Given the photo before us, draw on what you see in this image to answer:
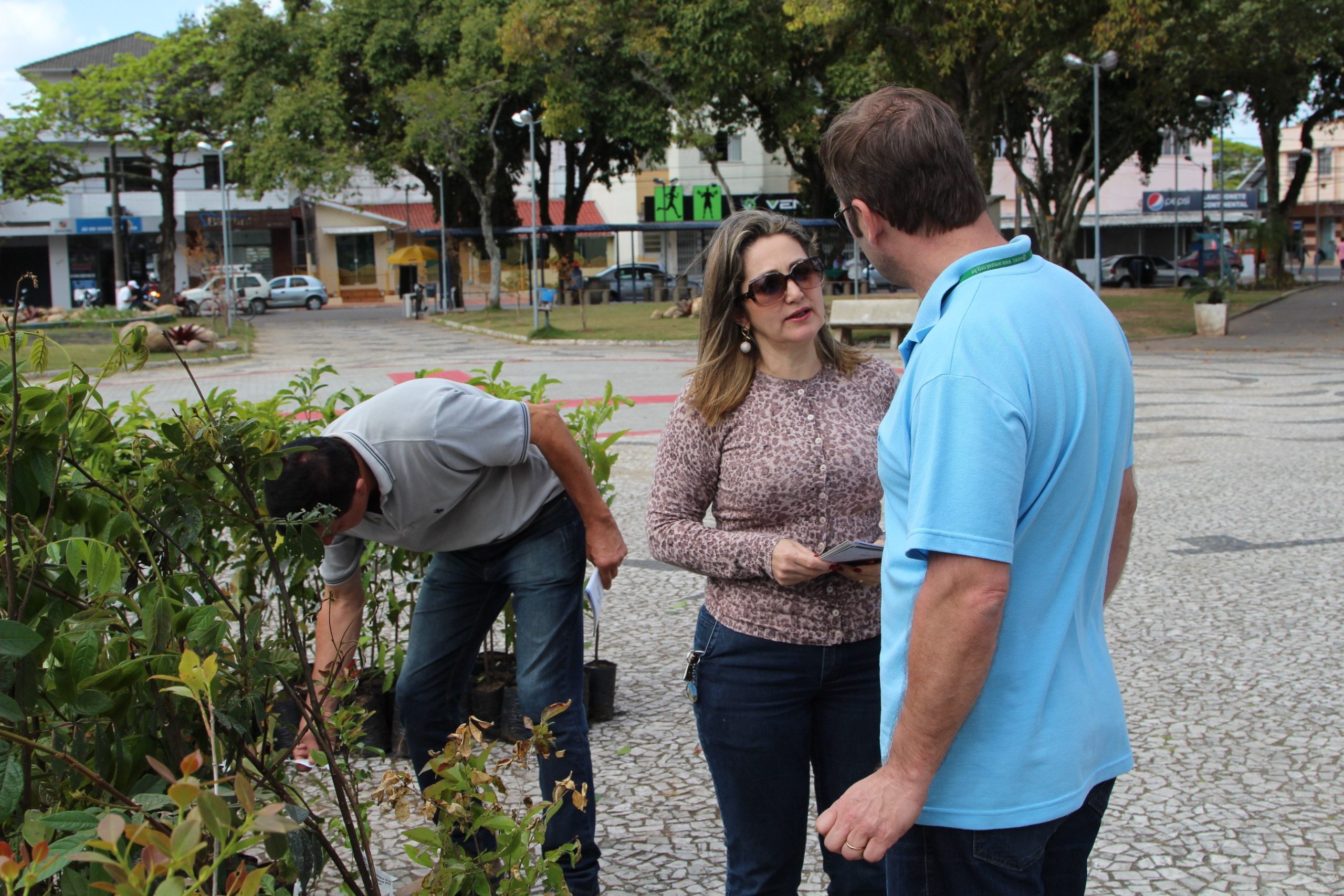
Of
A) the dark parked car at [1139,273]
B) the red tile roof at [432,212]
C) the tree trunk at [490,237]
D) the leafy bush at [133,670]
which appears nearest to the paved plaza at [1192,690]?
the leafy bush at [133,670]

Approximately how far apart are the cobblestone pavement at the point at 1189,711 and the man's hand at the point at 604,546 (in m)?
0.89

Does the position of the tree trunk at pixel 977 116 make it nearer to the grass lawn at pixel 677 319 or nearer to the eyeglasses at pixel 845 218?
the grass lawn at pixel 677 319

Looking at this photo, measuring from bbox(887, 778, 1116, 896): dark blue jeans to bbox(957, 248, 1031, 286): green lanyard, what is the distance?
755 mm

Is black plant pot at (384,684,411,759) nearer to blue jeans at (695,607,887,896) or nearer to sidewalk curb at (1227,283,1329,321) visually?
blue jeans at (695,607,887,896)

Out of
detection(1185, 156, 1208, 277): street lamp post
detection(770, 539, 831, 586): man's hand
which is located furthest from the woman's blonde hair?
detection(1185, 156, 1208, 277): street lamp post

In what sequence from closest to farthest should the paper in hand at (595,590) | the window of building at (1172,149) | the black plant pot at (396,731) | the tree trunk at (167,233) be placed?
the paper in hand at (595,590), the black plant pot at (396,731), the tree trunk at (167,233), the window of building at (1172,149)

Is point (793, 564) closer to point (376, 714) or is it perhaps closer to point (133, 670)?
point (133, 670)

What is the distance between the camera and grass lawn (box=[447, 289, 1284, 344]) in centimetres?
2577

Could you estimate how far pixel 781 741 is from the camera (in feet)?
8.29

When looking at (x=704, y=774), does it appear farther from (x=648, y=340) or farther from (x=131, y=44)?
(x=131, y=44)

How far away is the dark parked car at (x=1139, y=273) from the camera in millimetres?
46906

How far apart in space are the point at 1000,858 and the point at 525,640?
1676mm

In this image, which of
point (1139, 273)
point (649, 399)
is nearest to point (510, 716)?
point (649, 399)

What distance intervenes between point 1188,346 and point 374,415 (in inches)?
848
